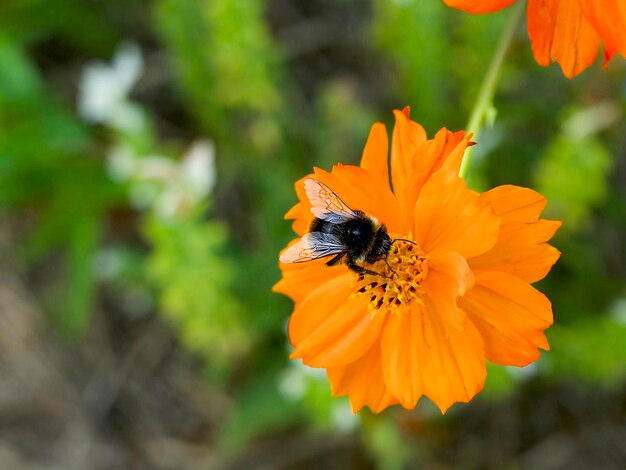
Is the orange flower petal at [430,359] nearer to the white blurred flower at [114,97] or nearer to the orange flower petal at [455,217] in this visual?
the orange flower petal at [455,217]

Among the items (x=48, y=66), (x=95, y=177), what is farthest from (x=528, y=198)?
(x=48, y=66)

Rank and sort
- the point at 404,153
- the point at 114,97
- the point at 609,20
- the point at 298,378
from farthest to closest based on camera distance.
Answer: the point at 114,97 < the point at 298,378 < the point at 404,153 < the point at 609,20

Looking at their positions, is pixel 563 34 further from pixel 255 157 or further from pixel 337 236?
pixel 255 157

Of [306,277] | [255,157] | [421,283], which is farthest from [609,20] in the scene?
[255,157]

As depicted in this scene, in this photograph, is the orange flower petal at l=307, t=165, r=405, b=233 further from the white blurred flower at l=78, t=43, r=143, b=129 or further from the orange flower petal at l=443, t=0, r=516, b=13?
the white blurred flower at l=78, t=43, r=143, b=129

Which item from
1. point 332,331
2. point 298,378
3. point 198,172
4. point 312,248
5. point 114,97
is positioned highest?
point 114,97

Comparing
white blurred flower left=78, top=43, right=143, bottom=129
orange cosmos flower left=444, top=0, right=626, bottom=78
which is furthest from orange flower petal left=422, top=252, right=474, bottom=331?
white blurred flower left=78, top=43, right=143, bottom=129

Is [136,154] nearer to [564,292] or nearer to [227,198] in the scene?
[227,198]
